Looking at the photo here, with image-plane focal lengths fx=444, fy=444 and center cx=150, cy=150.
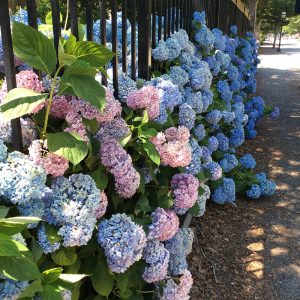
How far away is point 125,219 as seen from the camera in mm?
1887

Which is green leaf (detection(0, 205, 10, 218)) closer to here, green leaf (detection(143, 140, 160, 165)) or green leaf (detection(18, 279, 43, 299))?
green leaf (detection(18, 279, 43, 299))

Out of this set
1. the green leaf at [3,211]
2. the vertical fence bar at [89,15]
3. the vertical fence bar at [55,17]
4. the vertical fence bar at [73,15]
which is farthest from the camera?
the vertical fence bar at [89,15]

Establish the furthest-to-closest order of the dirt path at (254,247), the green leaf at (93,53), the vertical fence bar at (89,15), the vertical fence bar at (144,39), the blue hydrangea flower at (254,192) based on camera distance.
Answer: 1. the blue hydrangea flower at (254,192)
2. the dirt path at (254,247)
3. the vertical fence bar at (144,39)
4. the vertical fence bar at (89,15)
5. the green leaf at (93,53)

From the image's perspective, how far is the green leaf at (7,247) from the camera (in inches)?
47.2

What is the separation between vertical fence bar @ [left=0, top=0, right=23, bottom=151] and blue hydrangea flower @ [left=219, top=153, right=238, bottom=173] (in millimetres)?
2997

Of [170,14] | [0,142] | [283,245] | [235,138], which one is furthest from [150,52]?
[235,138]

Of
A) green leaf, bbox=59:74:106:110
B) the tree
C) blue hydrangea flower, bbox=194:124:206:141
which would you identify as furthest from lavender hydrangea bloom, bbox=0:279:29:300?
the tree

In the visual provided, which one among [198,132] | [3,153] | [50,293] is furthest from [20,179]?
[198,132]

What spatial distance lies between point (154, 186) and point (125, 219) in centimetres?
58

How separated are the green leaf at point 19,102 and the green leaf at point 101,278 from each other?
0.71m

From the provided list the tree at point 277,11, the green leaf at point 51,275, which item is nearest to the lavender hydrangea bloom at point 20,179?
the green leaf at point 51,275

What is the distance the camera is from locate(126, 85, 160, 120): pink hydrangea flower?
88.7 inches

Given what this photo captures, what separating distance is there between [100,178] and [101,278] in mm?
420

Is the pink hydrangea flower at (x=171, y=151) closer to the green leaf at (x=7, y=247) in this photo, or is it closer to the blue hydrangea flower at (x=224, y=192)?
the green leaf at (x=7, y=247)
